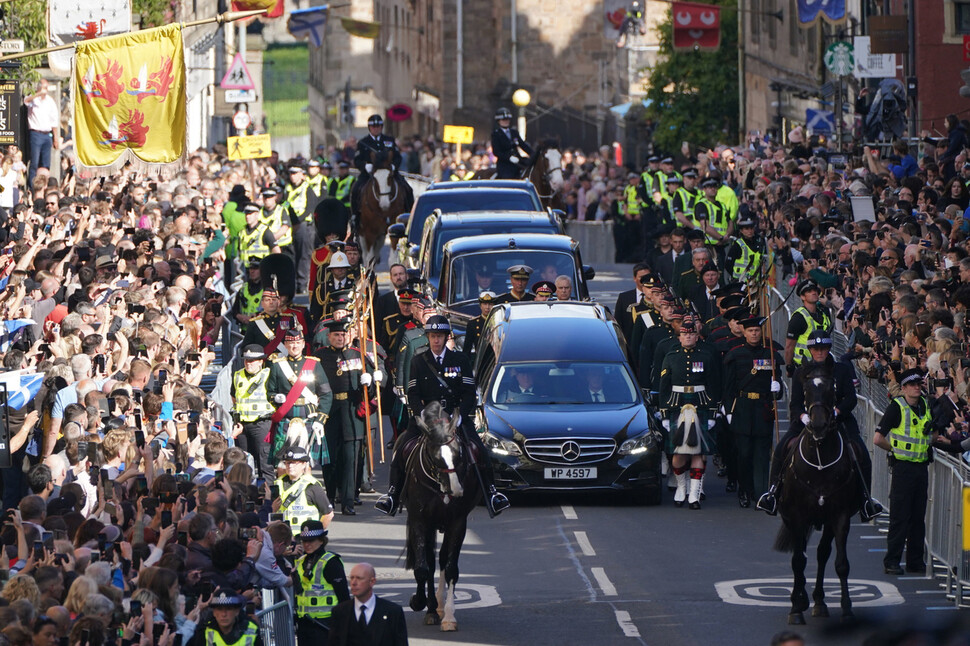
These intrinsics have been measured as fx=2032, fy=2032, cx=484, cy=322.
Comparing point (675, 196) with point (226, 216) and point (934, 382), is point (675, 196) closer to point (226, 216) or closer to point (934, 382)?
point (226, 216)

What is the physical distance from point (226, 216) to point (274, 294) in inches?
353

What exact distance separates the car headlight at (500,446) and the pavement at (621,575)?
0.64 metres

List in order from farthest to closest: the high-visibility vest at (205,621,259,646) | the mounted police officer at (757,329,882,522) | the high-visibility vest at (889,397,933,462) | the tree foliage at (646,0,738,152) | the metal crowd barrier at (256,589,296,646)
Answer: the tree foliage at (646,0,738,152) < the high-visibility vest at (889,397,933,462) < the mounted police officer at (757,329,882,522) < the metal crowd barrier at (256,589,296,646) < the high-visibility vest at (205,621,259,646)

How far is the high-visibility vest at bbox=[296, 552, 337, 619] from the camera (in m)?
12.7

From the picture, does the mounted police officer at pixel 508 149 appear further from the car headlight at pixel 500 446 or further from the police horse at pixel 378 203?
the car headlight at pixel 500 446

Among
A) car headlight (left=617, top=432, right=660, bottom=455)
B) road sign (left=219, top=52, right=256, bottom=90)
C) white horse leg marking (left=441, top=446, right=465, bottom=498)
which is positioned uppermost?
road sign (left=219, top=52, right=256, bottom=90)

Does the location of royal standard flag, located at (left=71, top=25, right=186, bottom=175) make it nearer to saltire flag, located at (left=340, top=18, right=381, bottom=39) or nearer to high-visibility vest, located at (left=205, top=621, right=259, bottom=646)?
high-visibility vest, located at (left=205, top=621, right=259, bottom=646)

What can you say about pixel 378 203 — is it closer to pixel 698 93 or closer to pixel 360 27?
pixel 698 93

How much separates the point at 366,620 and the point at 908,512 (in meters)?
6.41

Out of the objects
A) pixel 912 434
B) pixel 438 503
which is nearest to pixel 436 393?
pixel 438 503

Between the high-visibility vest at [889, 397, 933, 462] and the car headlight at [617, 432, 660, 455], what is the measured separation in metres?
3.39

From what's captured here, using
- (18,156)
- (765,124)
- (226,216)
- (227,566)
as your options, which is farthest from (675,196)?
(765,124)

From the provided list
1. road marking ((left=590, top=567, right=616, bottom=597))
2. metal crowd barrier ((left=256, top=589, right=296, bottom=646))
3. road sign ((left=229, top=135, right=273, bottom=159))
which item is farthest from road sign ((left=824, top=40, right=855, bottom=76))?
metal crowd barrier ((left=256, top=589, right=296, bottom=646))

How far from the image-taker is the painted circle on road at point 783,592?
1548cm
